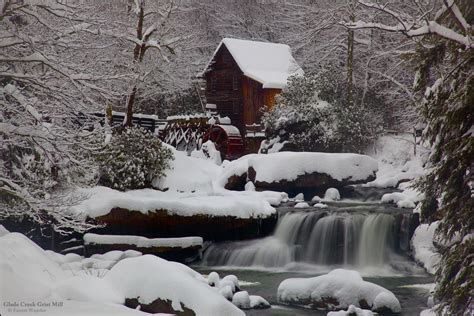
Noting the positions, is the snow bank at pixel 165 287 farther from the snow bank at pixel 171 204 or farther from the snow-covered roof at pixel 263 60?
the snow-covered roof at pixel 263 60

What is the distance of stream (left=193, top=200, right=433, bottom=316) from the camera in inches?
529

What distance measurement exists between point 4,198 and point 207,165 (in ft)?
48.2

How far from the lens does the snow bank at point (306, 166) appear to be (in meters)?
19.4

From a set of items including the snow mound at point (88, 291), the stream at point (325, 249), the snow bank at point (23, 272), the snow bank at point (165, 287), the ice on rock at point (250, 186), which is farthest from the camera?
the ice on rock at point (250, 186)

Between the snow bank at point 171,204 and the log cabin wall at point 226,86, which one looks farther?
the log cabin wall at point 226,86

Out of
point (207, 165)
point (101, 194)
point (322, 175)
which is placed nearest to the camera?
point (101, 194)

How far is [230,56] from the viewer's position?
31.6m

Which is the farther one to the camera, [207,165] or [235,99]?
[235,99]

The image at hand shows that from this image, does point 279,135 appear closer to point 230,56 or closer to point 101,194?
point 230,56

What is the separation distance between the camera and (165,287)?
802 centimetres

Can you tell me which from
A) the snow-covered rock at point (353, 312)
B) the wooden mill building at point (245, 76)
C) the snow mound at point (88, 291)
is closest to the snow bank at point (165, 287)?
the snow mound at point (88, 291)

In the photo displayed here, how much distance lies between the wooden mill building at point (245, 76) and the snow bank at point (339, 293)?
1915cm

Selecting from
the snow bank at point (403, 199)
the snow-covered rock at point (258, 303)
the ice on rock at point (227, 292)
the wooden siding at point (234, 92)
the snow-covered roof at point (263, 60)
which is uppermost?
the snow-covered roof at point (263, 60)

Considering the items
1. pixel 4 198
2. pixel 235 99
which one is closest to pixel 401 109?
pixel 235 99
